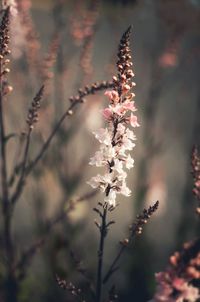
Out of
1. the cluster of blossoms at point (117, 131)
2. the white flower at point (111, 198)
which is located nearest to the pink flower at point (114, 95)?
the cluster of blossoms at point (117, 131)

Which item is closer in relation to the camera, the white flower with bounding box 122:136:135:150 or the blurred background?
the white flower with bounding box 122:136:135:150

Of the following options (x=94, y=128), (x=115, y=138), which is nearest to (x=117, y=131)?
(x=115, y=138)

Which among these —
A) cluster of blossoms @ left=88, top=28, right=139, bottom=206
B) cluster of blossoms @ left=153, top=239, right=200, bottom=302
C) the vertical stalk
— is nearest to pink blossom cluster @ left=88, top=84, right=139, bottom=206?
cluster of blossoms @ left=88, top=28, right=139, bottom=206

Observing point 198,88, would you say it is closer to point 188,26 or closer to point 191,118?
point 191,118

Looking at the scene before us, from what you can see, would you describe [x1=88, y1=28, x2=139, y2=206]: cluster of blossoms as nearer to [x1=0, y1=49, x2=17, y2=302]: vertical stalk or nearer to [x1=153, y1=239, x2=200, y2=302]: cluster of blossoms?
[x1=153, y1=239, x2=200, y2=302]: cluster of blossoms

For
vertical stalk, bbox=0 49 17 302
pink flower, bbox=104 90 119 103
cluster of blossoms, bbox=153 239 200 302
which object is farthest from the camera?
vertical stalk, bbox=0 49 17 302

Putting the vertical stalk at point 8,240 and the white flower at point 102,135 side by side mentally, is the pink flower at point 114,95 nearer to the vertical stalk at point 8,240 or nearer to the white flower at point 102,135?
the white flower at point 102,135

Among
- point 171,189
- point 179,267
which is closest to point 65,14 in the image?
point 171,189
